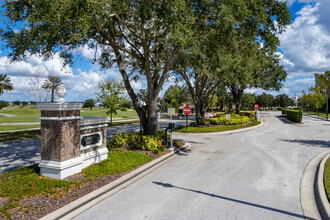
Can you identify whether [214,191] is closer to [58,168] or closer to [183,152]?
[58,168]

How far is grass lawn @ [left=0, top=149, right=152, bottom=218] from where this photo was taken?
4999 mm

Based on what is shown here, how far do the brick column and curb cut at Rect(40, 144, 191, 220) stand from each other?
4.76ft

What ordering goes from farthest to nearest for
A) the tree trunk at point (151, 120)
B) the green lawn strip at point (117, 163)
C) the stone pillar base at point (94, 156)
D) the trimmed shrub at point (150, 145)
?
the tree trunk at point (151, 120) < the trimmed shrub at point (150, 145) < the stone pillar base at point (94, 156) < the green lawn strip at point (117, 163)

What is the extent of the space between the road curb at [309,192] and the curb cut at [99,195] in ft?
15.3

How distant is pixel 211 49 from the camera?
13.1m

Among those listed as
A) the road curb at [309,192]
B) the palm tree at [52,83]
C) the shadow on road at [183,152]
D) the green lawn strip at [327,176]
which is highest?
the palm tree at [52,83]

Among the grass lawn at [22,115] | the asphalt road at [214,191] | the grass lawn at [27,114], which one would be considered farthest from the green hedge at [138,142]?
the grass lawn at [27,114]

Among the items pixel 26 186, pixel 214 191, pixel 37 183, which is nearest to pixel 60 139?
pixel 37 183

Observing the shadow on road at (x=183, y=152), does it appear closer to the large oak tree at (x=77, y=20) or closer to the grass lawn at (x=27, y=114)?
the large oak tree at (x=77, y=20)

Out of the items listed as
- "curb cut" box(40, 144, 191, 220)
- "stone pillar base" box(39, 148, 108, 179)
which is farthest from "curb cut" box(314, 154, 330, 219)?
"stone pillar base" box(39, 148, 108, 179)

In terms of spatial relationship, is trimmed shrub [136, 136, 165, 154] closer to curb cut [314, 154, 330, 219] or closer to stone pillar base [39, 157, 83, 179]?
stone pillar base [39, 157, 83, 179]

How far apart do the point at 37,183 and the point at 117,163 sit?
271cm

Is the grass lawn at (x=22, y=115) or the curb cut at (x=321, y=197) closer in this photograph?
the curb cut at (x=321, y=197)

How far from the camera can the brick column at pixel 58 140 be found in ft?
20.6
